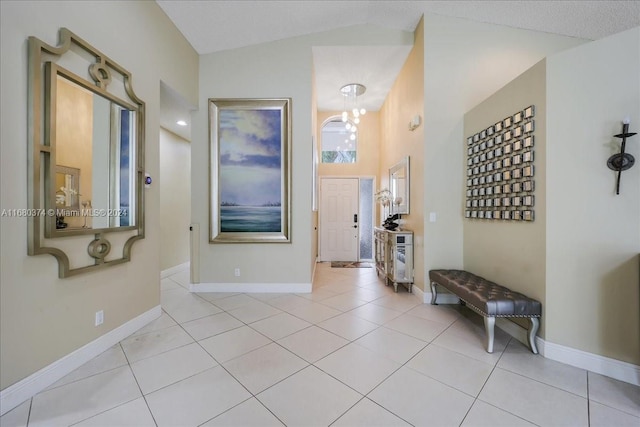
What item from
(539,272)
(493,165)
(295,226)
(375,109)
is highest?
(375,109)

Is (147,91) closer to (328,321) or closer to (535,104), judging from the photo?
(328,321)

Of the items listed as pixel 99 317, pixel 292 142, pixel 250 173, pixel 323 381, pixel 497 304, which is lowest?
pixel 323 381

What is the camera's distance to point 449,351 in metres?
2.11

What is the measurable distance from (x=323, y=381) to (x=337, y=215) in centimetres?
468

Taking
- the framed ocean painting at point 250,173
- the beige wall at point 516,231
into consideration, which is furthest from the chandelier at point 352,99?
the beige wall at point 516,231

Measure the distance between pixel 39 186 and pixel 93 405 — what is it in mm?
1413

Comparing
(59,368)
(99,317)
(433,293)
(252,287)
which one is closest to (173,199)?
(252,287)

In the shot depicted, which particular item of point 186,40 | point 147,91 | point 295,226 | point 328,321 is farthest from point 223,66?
point 328,321

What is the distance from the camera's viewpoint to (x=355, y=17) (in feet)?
11.4

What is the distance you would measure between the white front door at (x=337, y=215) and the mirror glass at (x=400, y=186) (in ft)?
4.94

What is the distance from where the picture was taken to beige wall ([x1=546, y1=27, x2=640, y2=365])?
175 centimetres

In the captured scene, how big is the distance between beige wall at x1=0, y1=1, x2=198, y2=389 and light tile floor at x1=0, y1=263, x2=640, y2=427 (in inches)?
10.4

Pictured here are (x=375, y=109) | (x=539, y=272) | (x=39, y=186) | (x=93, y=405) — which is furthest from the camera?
(x=375, y=109)

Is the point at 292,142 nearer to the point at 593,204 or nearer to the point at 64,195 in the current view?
the point at 64,195
